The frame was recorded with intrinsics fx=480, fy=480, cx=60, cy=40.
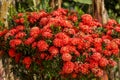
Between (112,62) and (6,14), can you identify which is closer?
(112,62)

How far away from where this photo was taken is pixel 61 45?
19.2 feet

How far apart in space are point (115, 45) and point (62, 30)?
2.30 ft

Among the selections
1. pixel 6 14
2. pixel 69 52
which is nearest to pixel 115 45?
pixel 69 52

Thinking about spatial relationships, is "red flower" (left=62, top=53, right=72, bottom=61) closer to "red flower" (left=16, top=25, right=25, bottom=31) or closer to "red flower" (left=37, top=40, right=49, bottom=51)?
"red flower" (left=37, top=40, right=49, bottom=51)

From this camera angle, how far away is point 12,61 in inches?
257

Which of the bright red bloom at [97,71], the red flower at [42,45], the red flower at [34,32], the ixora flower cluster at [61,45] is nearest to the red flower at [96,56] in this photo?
the ixora flower cluster at [61,45]

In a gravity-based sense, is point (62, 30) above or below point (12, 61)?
above

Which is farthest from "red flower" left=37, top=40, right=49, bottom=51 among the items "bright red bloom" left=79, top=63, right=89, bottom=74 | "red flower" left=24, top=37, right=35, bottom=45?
"bright red bloom" left=79, top=63, right=89, bottom=74

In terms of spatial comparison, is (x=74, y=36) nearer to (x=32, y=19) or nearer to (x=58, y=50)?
(x=58, y=50)

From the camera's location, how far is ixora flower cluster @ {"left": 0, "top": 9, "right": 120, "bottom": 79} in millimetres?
5816

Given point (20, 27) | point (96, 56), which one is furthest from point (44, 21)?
point (96, 56)

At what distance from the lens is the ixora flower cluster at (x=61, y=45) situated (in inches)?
229

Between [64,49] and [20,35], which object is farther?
[20,35]

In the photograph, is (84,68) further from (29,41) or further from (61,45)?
(29,41)
